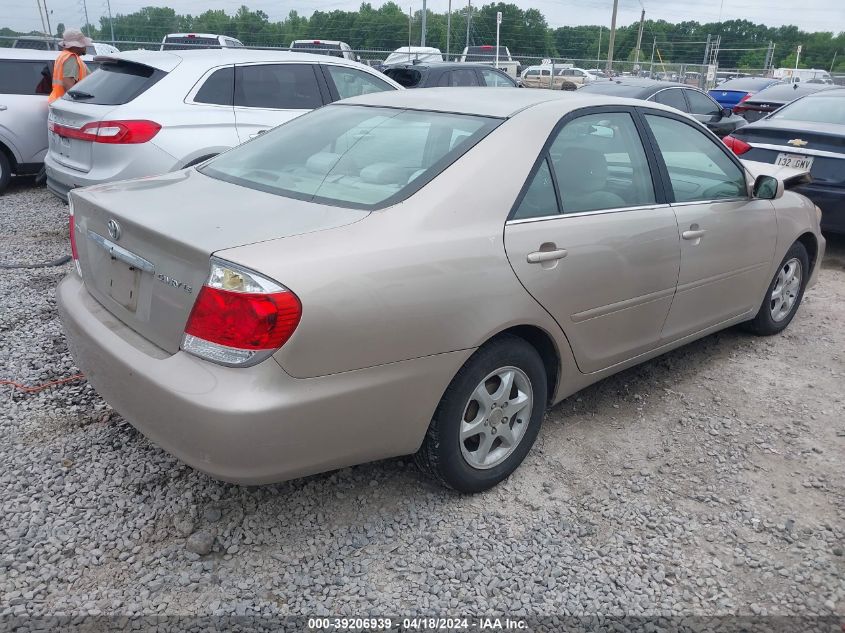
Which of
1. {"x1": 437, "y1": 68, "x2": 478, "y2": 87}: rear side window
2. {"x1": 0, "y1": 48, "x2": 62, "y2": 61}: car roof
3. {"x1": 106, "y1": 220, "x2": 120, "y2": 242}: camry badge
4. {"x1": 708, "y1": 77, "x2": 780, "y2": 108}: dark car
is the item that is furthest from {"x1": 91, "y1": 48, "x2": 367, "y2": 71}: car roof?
{"x1": 708, "y1": 77, "x2": 780, "y2": 108}: dark car

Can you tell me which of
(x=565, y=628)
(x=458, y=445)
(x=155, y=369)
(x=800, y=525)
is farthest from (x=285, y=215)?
(x=800, y=525)

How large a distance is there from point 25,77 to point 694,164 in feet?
24.9

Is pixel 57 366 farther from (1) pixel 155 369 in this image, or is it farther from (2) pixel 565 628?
(2) pixel 565 628

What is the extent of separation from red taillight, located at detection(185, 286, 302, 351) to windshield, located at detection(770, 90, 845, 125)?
6.72 metres

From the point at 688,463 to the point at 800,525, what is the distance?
1.76 ft

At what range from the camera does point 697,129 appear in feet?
13.2

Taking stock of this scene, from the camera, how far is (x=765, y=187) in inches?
164

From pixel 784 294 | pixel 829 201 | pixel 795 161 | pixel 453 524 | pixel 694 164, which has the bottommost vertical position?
pixel 453 524

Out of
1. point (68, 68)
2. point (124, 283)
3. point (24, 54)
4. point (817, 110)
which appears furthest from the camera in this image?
point (24, 54)

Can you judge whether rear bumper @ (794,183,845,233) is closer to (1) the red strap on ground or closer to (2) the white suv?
(2) the white suv

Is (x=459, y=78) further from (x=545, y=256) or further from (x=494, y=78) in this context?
(x=545, y=256)

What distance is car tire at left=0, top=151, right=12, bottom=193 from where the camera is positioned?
26.5ft

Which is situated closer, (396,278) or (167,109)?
(396,278)

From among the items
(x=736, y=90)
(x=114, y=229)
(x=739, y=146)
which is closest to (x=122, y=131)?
(x=114, y=229)
